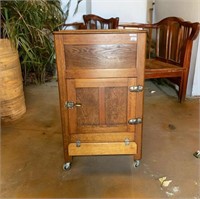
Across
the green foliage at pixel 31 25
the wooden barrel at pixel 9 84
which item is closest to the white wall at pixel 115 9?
the green foliage at pixel 31 25

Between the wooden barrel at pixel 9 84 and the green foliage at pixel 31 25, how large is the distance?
9cm

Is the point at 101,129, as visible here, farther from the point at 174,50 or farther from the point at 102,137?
the point at 174,50

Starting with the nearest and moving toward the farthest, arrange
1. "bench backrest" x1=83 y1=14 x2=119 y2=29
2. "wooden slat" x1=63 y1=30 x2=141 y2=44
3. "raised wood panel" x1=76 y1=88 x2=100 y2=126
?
"wooden slat" x1=63 y1=30 x2=141 y2=44 → "raised wood panel" x1=76 y1=88 x2=100 y2=126 → "bench backrest" x1=83 y1=14 x2=119 y2=29

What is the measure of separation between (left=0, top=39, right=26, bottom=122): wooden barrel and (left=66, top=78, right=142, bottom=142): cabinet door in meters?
0.86

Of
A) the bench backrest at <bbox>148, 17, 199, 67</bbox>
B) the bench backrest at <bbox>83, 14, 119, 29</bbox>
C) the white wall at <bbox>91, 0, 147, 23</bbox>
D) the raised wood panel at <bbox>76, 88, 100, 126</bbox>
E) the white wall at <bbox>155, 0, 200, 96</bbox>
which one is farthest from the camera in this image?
the white wall at <bbox>91, 0, 147, 23</bbox>

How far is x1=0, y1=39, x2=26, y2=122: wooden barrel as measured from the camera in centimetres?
169

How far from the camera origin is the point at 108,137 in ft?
3.99

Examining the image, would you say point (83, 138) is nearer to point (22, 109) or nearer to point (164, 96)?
point (22, 109)

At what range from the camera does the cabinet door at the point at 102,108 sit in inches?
43.5

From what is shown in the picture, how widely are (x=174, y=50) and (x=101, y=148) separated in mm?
1558

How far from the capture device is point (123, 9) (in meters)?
2.91

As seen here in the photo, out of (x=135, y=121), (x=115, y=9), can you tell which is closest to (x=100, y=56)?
(x=135, y=121)

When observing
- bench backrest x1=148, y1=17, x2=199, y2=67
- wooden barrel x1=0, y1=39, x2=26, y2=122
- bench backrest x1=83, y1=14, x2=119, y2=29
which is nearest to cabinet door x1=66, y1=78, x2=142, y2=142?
wooden barrel x1=0, y1=39, x2=26, y2=122

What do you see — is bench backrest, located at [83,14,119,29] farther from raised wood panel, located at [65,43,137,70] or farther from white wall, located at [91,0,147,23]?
raised wood panel, located at [65,43,137,70]
